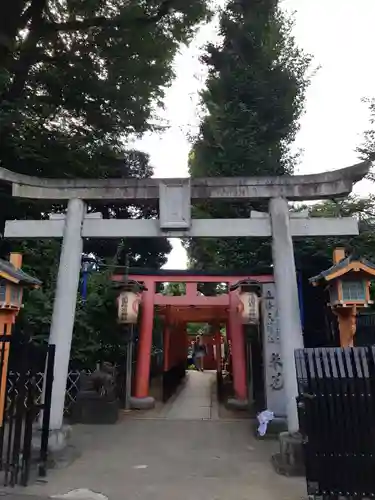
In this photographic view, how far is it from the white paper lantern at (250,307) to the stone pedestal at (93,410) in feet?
12.1

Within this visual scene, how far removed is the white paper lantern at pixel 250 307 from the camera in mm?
9758

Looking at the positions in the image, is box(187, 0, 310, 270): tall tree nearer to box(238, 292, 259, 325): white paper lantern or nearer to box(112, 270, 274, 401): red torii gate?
box(112, 270, 274, 401): red torii gate

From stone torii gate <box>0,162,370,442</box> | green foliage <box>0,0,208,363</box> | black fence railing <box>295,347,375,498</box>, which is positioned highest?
green foliage <box>0,0,208,363</box>

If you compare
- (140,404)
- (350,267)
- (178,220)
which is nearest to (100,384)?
(140,404)

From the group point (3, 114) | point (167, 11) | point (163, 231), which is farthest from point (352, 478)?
point (167, 11)

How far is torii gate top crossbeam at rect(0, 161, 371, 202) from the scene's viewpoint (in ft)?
24.8

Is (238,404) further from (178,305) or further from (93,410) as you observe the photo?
(93,410)

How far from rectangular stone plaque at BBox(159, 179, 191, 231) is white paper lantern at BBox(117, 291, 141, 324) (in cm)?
318

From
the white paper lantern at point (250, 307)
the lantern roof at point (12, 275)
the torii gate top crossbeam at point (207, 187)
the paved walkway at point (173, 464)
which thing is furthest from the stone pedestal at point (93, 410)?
the torii gate top crossbeam at point (207, 187)

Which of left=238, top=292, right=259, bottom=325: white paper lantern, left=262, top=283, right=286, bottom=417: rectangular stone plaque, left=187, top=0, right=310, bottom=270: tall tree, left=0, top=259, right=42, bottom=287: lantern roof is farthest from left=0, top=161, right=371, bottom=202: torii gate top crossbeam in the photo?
left=187, top=0, right=310, bottom=270: tall tree

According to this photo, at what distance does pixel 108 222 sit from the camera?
25.1 ft

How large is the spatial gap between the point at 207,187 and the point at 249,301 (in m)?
3.26

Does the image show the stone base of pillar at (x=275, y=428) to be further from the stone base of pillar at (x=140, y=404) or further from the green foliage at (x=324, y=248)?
the green foliage at (x=324, y=248)

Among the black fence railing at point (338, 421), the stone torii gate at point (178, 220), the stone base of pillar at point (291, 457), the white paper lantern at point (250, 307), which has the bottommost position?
the stone base of pillar at point (291, 457)
